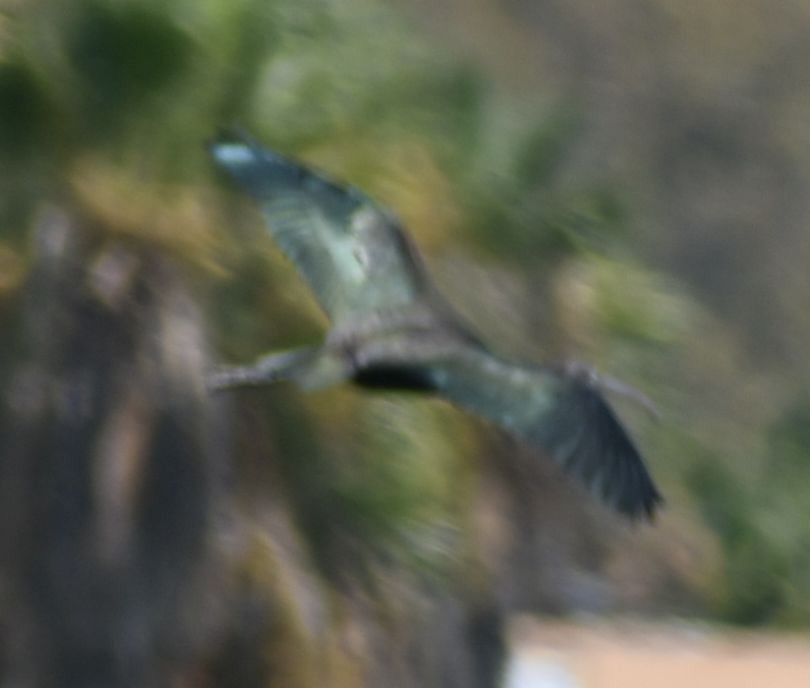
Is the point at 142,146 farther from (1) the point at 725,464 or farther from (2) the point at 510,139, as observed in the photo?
(1) the point at 725,464

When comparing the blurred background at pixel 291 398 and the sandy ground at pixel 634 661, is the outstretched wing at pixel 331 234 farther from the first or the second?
the sandy ground at pixel 634 661

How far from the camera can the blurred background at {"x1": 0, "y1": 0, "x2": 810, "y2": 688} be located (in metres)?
8.25

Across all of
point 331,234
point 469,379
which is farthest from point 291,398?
point 469,379

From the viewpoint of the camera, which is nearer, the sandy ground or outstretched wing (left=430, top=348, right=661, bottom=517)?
outstretched wing (left=430, top=348, right=661, bottom=517)

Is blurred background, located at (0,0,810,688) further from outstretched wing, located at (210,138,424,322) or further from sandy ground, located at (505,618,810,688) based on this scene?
outstretched wing, located at (210,138,424,322)

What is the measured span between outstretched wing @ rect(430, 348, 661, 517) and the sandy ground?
13.8 feet

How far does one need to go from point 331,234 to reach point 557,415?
0.99 metres

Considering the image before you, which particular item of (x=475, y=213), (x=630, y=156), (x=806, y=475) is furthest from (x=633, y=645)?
(x=630, y=156)

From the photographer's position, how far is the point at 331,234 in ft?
21.1

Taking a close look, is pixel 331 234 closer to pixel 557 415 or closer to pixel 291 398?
pixel 557 415

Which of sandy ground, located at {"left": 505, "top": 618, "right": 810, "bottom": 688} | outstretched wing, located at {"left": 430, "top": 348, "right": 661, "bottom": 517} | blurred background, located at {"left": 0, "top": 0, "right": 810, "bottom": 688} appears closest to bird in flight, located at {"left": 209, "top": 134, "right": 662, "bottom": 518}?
outstretched wing, located at {"left": 430, "top": 348, "right": 661, "bottom": 517}

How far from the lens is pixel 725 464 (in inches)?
546

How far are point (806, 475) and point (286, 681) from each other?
25.0 feet

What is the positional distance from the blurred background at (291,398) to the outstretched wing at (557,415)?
8.60ft
